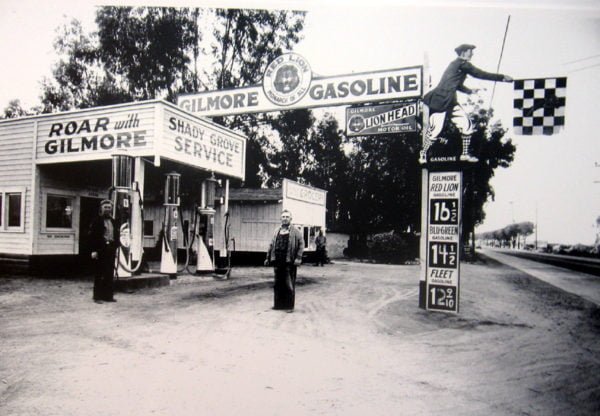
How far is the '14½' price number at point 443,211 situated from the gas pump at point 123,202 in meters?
5.48

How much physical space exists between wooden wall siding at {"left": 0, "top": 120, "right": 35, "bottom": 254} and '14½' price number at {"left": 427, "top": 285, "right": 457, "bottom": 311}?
884cm

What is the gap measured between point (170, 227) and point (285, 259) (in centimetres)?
435

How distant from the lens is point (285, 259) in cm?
651

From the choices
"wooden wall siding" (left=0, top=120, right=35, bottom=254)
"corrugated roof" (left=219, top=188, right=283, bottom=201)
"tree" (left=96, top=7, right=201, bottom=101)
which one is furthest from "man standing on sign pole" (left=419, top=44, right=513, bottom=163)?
"corrugated roof" (left=219, top=188, right=283, bottom=201)

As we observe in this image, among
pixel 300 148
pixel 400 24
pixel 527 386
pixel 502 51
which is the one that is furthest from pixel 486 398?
pixel 300 148

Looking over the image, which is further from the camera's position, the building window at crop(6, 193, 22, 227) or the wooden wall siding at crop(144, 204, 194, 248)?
the wooden wall siding at crop(144, 204, 194, 248)

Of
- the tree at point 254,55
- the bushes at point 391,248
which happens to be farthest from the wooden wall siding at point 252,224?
the bushes at point 391,248

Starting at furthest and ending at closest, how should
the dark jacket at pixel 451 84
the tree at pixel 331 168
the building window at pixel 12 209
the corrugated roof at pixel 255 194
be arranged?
the corrugated roof at pixel 255 194 < the tree at pixel 331 168 < the building window at pixel 12 209 < the dark jacket at pixel 451 84

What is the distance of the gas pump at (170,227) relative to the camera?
9742 millimetres

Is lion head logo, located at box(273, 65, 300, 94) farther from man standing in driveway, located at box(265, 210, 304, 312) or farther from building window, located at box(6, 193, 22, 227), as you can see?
building window, located at box(6, 193, 22, 227)

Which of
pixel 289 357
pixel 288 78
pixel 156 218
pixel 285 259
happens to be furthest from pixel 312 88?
pixel 156 218

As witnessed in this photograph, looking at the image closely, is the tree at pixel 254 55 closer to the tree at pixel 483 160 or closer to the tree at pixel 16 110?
the tree at pixel 483 160

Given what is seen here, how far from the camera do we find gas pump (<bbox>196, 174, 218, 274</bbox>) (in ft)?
35.2

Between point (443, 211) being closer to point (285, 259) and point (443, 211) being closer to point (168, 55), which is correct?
point (285, 259)
